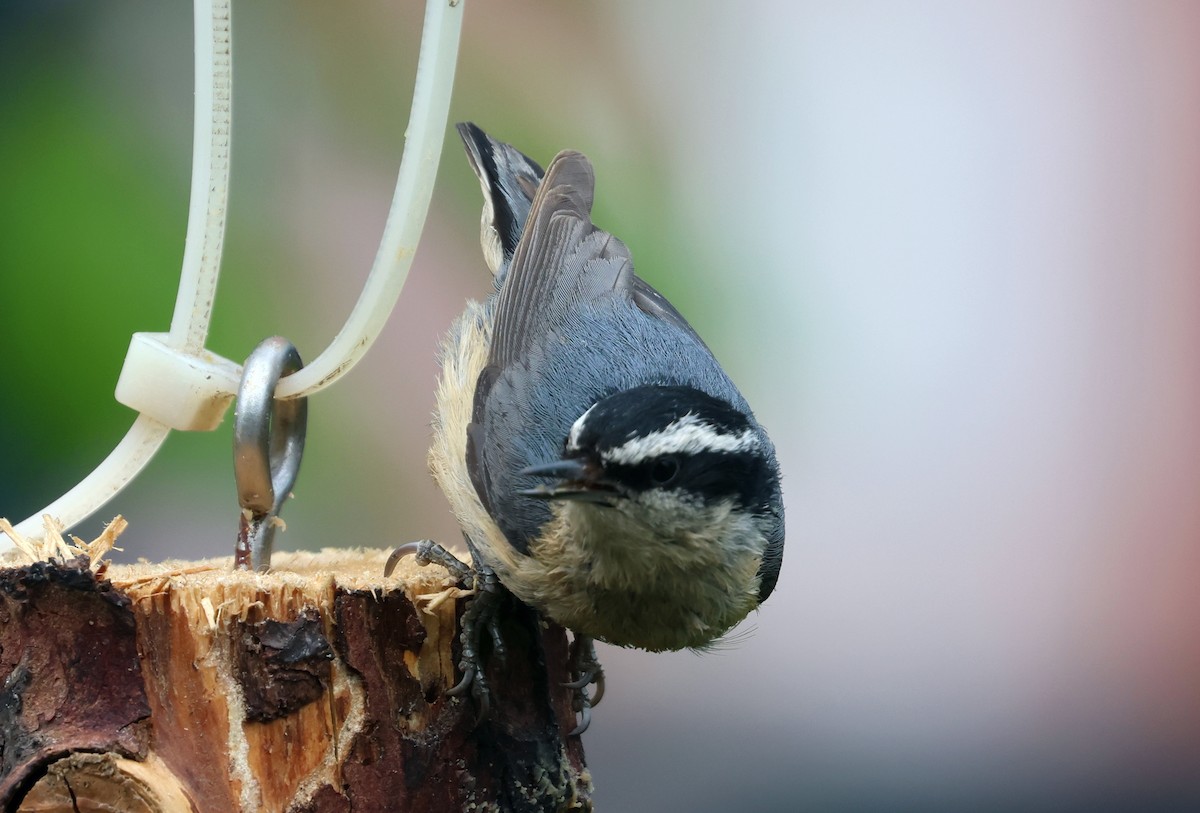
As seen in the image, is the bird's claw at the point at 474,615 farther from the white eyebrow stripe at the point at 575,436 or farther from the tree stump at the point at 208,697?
the white eyebrow stripe at the point at 575,436

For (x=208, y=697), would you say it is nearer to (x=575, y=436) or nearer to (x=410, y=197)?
(x=575, y=436)

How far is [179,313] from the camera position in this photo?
1734 millimetres

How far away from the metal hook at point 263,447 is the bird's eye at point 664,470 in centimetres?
61

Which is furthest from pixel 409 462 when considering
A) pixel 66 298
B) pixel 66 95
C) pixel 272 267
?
pixel 66 95

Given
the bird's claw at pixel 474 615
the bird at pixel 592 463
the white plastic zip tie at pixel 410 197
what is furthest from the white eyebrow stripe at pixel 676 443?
the white plastic zip tie at pixel 410 197

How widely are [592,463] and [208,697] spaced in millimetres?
574

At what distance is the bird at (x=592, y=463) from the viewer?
1466 millimetres

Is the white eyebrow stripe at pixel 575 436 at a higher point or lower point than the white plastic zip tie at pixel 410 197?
lower

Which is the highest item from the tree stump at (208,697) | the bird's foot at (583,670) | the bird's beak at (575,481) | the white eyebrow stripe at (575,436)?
the white eyebrow stripe at (575,436)

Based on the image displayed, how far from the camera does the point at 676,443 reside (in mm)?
1447

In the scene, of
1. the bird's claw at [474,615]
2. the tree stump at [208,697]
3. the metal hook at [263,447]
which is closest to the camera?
the tree stump at [208,697]

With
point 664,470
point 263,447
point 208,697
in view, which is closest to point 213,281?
point 263,447

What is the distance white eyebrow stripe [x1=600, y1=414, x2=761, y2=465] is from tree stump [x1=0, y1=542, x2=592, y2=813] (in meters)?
0.37

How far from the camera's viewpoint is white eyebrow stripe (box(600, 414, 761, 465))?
1420mm
